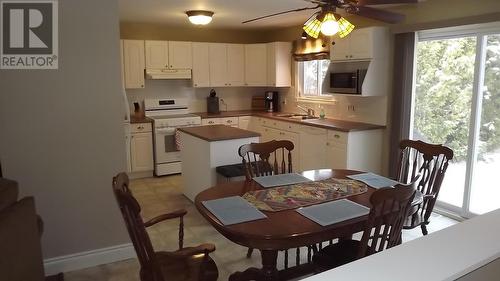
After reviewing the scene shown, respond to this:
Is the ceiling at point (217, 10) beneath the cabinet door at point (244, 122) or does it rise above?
above

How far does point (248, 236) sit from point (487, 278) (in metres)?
0.99

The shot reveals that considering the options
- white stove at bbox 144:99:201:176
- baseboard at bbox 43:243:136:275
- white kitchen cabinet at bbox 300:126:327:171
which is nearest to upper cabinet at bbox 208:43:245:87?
white stove at bbox 144:99:201:176

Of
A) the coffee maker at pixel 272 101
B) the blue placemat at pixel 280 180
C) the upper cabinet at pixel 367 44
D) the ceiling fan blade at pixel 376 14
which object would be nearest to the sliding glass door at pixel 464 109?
the upper cabinet at pixel 367 44

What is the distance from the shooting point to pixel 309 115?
5922 millimetres

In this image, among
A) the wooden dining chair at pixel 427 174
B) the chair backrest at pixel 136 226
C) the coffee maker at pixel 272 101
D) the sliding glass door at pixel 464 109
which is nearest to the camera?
the chair backrest at pixel 136 226

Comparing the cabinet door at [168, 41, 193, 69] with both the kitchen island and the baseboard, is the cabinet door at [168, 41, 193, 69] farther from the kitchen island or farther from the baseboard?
the baseboard

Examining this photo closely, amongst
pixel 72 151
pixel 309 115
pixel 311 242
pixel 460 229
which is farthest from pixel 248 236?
pixel 309 115

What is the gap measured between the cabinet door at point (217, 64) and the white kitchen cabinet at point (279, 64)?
0.78m

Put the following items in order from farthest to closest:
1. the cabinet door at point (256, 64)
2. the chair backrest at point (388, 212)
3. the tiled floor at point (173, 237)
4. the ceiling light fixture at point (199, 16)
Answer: the cabinet door at point (256, 64) < the ceiling light fixture at point (199, 16) < the tiled floor at point (173, 237) < the chair backrest at point (388, 212)

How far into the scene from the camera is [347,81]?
480 cm

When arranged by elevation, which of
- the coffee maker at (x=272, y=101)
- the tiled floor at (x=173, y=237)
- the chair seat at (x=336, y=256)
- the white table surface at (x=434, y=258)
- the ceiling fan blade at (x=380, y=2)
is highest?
the ceiling fan blade at (x=380, y=2)

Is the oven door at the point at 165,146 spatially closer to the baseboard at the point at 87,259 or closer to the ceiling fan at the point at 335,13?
the baseboard at the point at 87,259

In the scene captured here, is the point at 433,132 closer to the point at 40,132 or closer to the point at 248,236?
the point at 248,236

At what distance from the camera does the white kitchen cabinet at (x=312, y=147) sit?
16.1 ft
